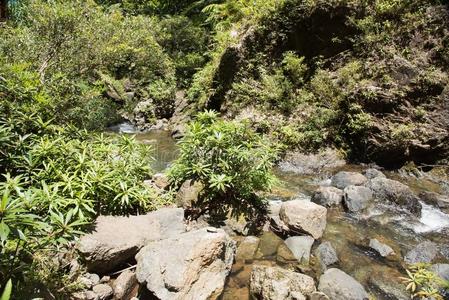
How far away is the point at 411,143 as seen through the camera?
37.8 ft

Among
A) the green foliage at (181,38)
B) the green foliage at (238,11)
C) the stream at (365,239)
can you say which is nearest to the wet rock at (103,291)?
the stream at (365,239)

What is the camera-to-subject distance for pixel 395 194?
29.5 feet

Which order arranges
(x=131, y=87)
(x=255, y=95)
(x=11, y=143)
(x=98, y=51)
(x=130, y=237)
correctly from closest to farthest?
(x=130, y=237)
(x=11, y=143)
(x=98, y=51)
(x=255, y=95)
(x=131, y=87)

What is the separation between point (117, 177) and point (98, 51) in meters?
5.54

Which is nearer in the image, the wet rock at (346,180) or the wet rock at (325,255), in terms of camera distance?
the wet rock at (325,255)

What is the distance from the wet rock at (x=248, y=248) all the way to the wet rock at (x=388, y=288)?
2125 mm

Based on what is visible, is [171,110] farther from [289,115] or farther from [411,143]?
[411,143]

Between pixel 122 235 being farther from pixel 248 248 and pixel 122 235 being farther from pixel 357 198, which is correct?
pixel 357 198

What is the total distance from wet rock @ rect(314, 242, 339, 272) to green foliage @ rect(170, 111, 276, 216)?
1591 mm

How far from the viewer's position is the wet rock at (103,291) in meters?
4.82

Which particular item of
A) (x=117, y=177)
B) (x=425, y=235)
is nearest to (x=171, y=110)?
(x=117, y=177)

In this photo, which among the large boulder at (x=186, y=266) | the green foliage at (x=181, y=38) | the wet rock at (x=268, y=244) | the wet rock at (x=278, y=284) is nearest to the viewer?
the large boulder at (x=186, y=266)

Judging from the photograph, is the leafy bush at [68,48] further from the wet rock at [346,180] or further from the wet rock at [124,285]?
the wet rock at [346,180]

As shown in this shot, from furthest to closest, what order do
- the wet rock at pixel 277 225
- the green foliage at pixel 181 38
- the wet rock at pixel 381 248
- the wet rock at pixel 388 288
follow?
the green foliage at pixel 181 38, the wet rock at pixel 277 225, the wet rock at pixel 381 248, the wet rock at pixel 388 288
